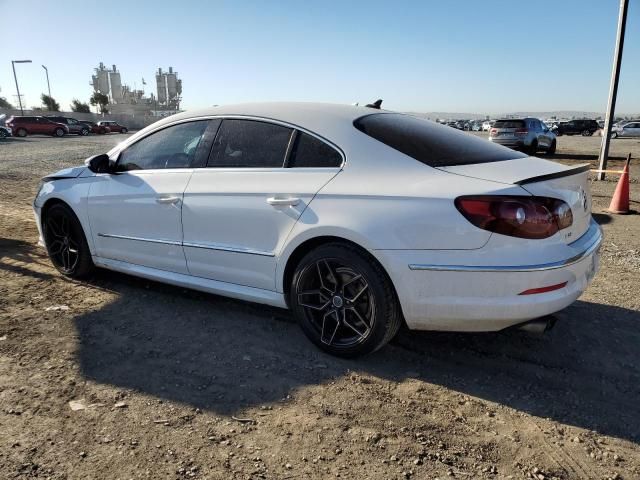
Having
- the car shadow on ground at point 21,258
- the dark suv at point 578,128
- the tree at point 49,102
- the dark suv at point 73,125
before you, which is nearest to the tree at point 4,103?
the tree at point 49,102

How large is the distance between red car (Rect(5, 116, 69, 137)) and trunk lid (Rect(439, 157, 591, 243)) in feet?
147

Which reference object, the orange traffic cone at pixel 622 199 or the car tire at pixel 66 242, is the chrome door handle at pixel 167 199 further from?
the orange traffic cone at pixel 622 199

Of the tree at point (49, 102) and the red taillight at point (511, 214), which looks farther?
the tree at point (49, 102)

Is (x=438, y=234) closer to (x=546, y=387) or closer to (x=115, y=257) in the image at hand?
(x=546, y=387)

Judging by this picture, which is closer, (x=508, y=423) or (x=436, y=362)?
(x=508, y=423)

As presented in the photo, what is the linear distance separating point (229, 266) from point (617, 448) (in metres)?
2.48

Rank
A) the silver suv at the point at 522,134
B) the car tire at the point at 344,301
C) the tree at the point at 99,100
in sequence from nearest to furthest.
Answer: the car tire at the point at 344,301 → the silver suv at the point at 522,134 → the tree at the point at 99,100

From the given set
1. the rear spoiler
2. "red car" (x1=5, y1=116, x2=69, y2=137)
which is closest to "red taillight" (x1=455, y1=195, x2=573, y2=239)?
the rear spoiler

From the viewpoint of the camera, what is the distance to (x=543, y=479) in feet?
7.16

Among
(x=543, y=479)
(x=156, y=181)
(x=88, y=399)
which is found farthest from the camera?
(x=156, y=181)

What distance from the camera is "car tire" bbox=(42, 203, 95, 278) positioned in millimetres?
4582

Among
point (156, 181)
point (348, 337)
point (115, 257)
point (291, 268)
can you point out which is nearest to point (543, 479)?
point (348, 337)

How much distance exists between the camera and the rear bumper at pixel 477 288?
2.67 meters

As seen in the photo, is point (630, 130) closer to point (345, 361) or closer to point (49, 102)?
point (345, 361)
